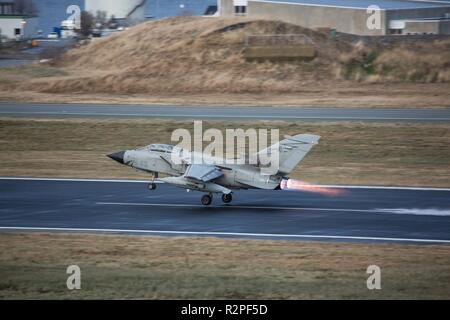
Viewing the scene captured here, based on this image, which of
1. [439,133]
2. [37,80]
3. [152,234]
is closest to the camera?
[152,234]

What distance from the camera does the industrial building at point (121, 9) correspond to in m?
124

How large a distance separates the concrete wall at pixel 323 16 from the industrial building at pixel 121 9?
3667 centimetres

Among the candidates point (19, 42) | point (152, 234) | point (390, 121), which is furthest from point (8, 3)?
point (152, 234)

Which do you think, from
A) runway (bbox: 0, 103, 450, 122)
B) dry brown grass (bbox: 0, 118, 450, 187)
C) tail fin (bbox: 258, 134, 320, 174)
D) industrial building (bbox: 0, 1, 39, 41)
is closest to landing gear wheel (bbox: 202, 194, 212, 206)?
tail fin (bbox: 258, 134, 320, 174)

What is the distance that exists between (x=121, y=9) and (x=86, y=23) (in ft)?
37.3

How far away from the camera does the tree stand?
113 metres

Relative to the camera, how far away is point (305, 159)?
142 feet

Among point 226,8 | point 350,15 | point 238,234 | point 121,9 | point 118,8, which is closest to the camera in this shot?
point 238,234

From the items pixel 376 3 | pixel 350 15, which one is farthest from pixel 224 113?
pixel 376 3

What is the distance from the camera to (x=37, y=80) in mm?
69562

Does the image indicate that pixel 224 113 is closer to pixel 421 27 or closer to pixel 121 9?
pixel 421 27

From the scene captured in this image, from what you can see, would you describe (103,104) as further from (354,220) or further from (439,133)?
(354,220)

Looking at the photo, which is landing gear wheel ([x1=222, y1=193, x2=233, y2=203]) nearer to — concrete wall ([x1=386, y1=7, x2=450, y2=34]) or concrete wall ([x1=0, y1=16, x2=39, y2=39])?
concrete wall ([x1=386, y1=7, x2=450, y2=34])

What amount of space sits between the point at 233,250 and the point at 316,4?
67708mm
